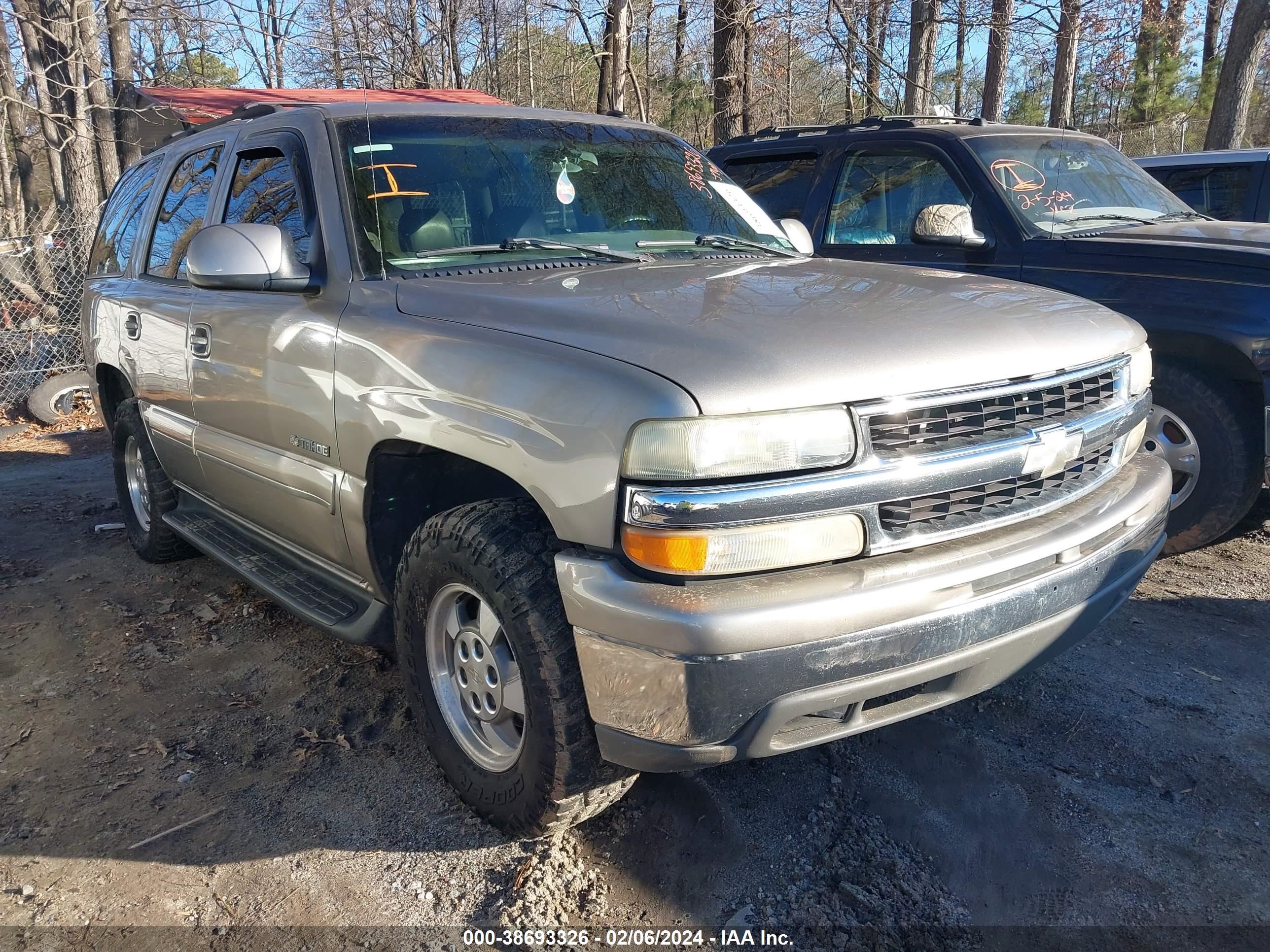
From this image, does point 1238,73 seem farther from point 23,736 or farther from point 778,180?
point 23,736

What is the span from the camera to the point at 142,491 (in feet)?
16.1

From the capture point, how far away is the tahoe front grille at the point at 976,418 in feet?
7.16

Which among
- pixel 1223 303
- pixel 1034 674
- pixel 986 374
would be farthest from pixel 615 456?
pixel 1223 303

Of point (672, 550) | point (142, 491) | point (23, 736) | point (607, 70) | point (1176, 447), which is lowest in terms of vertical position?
point (23, 736)

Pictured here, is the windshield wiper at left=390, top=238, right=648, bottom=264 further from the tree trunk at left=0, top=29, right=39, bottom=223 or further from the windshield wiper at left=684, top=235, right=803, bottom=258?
the tree trunk at left=0, top=29, right=39, bottom=223

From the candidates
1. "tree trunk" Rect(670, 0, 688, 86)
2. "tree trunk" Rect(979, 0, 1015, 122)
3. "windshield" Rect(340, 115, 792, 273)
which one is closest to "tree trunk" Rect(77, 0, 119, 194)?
"tree trunk" Rect(670, 0, 688, 86)

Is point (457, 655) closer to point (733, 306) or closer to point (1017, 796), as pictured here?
point (733, 306)

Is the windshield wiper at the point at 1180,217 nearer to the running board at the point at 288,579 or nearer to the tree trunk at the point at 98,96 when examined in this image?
the running board at the point at 288,579

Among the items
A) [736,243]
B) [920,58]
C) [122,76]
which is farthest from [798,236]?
[122,76]

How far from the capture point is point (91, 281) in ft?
16.7

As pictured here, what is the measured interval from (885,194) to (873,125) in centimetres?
61

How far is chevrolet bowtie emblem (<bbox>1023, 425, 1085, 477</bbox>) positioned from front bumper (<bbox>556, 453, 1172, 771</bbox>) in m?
0.15

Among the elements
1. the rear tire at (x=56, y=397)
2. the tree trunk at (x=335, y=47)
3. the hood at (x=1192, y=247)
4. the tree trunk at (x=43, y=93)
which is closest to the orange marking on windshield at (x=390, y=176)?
the hood at (x=1192, y=247)

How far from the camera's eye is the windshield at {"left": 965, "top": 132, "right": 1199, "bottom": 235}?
5.09m
